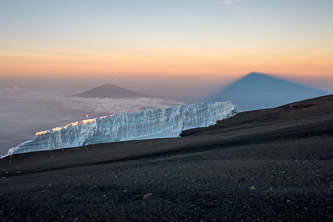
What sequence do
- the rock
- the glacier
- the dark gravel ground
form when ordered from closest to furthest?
the dark gravel ground, the rock, the glacier

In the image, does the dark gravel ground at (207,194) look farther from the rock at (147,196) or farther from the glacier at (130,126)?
the glacier at (130,126)

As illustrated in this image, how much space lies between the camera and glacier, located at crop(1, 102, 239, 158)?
31.9 meters

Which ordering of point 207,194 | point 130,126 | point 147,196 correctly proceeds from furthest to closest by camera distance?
point 130,126 < point 147,196 < point 207,194

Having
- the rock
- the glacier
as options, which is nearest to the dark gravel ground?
the rock

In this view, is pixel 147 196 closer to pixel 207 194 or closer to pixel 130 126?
pixel 207 194

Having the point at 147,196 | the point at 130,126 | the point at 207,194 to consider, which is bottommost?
the point at 147,196

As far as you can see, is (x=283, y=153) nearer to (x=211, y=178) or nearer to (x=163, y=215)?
(x=211, y=178)

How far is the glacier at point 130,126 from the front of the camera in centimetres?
3188

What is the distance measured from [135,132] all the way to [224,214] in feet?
99.9

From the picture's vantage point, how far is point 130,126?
34062 mm

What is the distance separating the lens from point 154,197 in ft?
18.0

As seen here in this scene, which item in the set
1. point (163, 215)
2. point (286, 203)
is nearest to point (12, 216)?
point (163, 215)

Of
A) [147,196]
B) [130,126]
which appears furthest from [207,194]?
[130,126]

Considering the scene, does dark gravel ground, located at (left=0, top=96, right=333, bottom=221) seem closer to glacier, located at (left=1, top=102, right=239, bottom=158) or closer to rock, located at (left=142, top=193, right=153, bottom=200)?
rock, located at (left=142, top=193, right=153, bottom=200)
